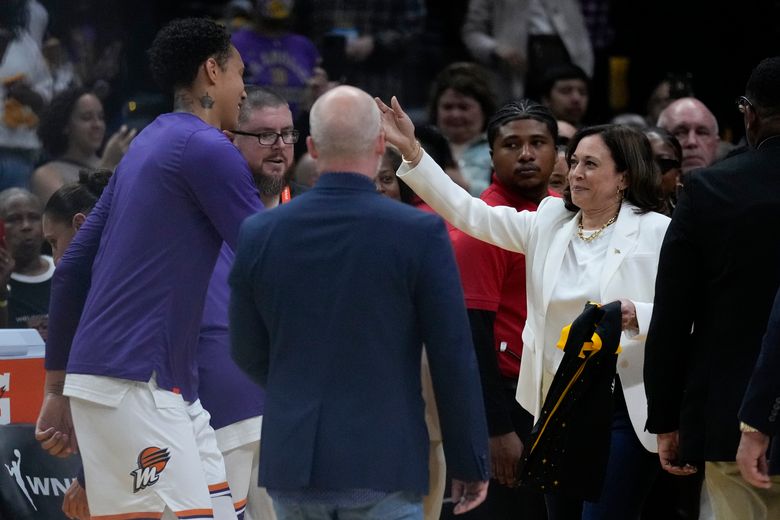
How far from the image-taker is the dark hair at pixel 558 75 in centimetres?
937

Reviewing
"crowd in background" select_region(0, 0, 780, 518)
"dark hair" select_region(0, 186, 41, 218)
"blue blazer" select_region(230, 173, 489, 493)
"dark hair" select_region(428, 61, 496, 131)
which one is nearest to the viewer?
"blue blazer" select_region(230, 173, 489, 493)

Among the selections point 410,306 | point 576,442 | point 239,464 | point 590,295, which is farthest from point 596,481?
point 410,306

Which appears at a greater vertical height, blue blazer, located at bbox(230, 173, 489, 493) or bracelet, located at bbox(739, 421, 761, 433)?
blue blazer, located at bbox(230, 173, 489, 493)

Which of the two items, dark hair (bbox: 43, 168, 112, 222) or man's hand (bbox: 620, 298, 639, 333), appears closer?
man's hand (bbox: 620, 298, 639, 333)

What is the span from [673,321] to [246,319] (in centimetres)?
143

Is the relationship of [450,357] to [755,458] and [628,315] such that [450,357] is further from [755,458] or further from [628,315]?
[628,315]

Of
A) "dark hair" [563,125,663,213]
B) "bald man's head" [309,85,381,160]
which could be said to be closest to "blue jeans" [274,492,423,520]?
"bald man's head" [309,85,381,160]

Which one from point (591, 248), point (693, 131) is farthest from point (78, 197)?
point (693, 131)

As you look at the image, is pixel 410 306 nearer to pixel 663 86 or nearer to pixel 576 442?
pixel 576 442

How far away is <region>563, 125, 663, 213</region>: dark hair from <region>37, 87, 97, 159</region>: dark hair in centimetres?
396

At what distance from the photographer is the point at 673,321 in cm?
445

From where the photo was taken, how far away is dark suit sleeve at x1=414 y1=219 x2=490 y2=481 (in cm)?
366

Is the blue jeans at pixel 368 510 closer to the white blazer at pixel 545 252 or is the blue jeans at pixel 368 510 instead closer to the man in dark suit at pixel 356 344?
the man in dark suit at pixel 356 344

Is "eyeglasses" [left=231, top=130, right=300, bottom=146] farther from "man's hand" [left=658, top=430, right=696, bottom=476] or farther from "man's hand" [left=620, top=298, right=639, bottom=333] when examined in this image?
"man's hand" [left=658, top=430, right=696, bottom=476]
